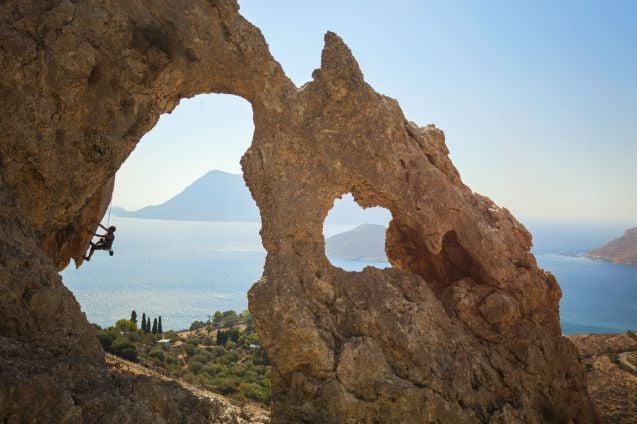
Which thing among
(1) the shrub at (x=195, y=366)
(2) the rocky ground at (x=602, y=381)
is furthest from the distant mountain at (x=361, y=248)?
(2) the rocky ground at (x=602, y=381)

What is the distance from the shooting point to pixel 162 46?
35.2 feet

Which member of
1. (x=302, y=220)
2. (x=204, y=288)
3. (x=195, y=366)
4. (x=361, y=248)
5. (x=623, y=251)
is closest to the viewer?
(x=302, y=220)

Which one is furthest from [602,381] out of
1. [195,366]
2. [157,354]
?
[157,354]

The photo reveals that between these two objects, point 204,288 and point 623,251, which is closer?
point 204,288

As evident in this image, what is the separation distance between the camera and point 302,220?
10406 mm

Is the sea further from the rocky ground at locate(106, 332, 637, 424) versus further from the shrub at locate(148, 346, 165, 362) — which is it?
the rocky ground at locate(106, 332, 637, 424)

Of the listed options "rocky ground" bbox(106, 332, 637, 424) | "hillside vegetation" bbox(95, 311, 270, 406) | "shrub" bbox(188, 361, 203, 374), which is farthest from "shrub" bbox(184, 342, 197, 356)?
"rocky ground" bbox(106, 332, 637, 424)

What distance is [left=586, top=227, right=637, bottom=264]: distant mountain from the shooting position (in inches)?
5275

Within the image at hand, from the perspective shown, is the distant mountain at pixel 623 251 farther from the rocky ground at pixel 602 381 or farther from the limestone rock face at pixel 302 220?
the limestone rock face at pixel 302 220

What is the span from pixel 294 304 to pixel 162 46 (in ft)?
23.7

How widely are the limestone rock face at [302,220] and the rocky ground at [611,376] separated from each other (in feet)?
13.5

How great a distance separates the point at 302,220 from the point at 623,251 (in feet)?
541

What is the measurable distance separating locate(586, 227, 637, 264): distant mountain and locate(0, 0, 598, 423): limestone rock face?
492 ft

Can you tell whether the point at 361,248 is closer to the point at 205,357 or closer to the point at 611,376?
the point at 205,357
